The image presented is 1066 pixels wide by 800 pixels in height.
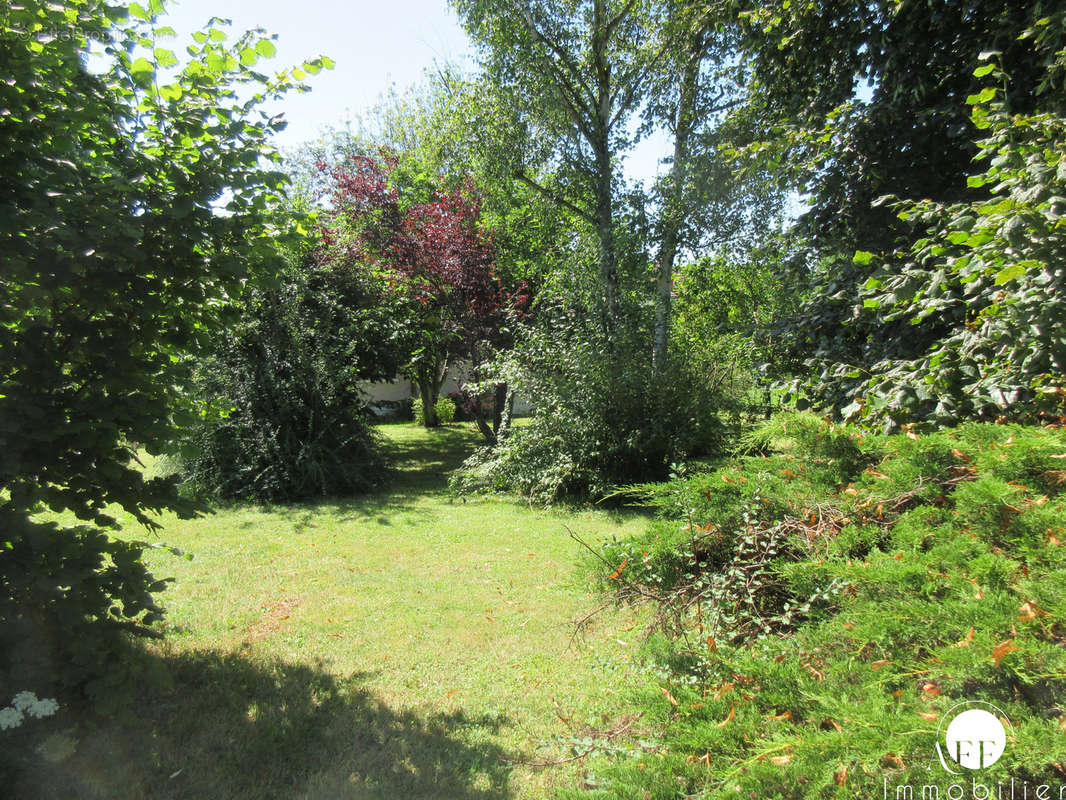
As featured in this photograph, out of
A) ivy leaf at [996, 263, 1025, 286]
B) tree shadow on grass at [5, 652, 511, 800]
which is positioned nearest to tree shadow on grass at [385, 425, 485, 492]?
tree shadow on grass at [5, 652, 511, 800]

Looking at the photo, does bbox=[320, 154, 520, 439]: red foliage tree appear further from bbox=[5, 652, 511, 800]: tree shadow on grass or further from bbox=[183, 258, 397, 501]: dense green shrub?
bbox=[5, 652, 511, 800]: tree shadow on grass

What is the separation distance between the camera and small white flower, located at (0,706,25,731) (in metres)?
2.30

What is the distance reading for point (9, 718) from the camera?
2318mm

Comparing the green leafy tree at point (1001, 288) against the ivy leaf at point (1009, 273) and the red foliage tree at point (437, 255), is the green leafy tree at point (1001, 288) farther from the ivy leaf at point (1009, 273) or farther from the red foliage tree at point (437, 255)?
the red foliage tree at point (437, 255)

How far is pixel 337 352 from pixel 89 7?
7.39m

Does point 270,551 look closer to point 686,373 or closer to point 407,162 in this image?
point 686,373

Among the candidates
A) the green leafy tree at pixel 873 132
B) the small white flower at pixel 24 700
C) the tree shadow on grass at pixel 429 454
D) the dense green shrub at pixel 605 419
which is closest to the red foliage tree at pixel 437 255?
the tree shadow on grass at pixel 429 454

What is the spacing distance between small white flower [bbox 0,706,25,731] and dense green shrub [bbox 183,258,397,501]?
22.9 ft

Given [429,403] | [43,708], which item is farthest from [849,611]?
[429,403]

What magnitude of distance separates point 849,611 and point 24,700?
10.7 feet

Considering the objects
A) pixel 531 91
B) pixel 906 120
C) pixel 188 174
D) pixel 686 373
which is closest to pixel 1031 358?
pixel 906 120

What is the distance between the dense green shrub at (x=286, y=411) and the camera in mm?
9227

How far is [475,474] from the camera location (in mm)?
9406

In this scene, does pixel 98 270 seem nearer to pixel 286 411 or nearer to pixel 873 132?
pixel 873 132
